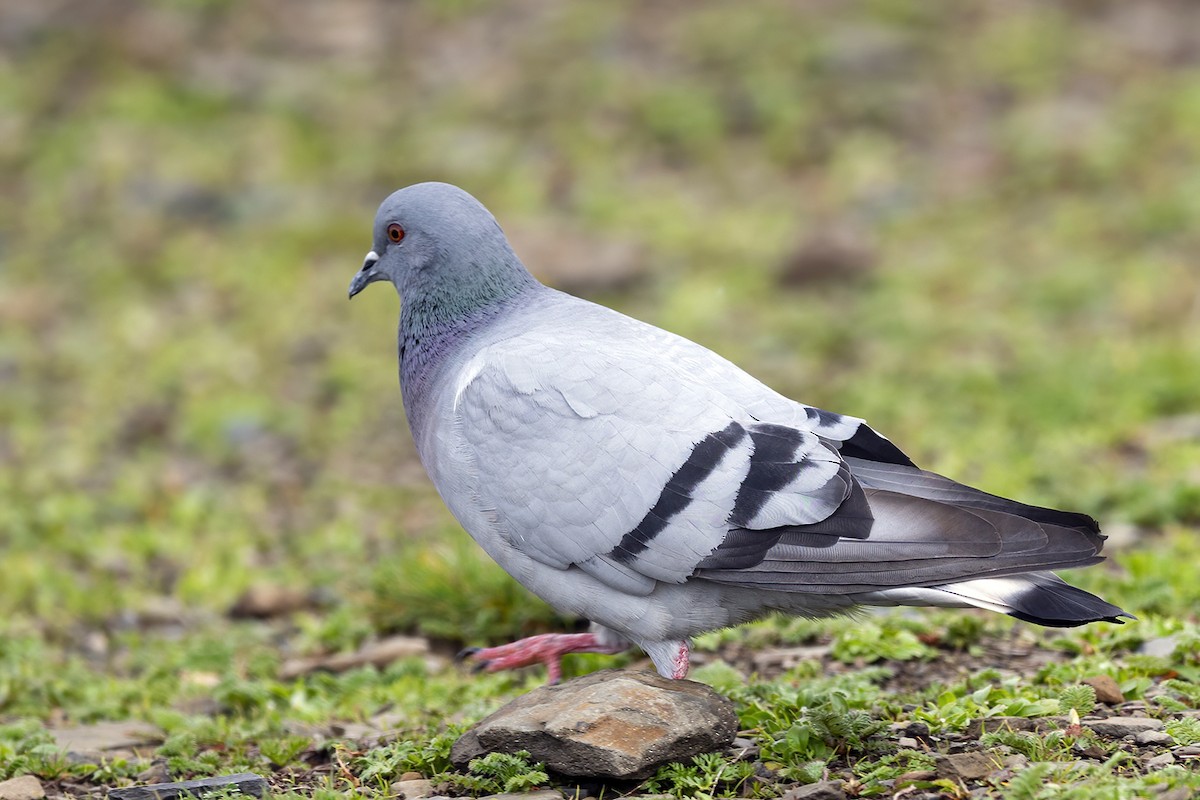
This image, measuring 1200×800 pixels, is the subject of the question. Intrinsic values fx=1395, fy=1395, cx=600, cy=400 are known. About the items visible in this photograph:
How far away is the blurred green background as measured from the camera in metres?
6.68

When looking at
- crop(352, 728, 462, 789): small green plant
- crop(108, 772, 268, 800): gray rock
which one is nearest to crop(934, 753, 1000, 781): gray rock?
crop(352, 728, 462, 789): small green plant

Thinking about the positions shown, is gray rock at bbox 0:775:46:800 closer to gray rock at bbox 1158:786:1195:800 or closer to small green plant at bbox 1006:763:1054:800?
small green plant at bbox 1006:763:1054:800

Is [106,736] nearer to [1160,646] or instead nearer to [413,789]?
[413,789]

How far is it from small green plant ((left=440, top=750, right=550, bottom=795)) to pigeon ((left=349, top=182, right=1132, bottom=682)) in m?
0.47

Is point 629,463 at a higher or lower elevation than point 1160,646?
higher

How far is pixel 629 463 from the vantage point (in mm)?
3695

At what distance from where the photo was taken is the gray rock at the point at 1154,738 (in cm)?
357

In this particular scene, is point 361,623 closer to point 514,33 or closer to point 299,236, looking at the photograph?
point 299,236

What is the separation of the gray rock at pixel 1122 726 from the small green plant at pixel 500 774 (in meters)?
1.46

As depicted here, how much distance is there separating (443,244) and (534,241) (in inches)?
206

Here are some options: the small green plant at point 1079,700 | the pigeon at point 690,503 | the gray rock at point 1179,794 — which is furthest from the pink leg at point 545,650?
the gray rock at point 1179,794

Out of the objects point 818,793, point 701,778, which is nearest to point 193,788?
point 701,778

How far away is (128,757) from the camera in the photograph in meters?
4.14

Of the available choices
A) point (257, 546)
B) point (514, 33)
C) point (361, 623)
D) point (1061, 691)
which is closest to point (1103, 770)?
point (1061, 691)
